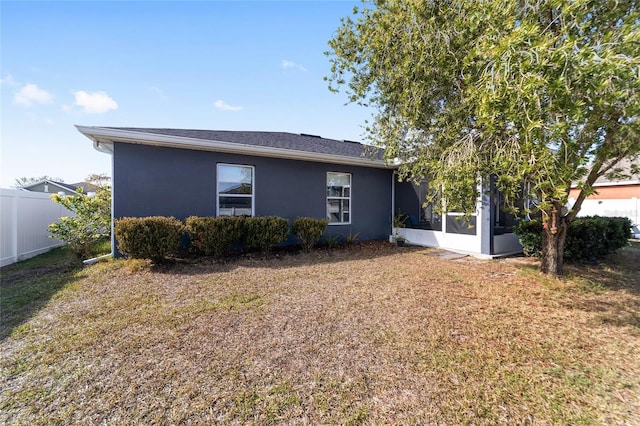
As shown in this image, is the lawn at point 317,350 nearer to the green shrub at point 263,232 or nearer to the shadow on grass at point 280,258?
the shadow on grass at point 280,258

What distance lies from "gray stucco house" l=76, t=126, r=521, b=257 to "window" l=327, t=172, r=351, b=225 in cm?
3

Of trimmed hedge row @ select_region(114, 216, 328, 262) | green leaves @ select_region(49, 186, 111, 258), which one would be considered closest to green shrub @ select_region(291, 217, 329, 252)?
trimmed hedge row @ select_region(114, 216, 328, 262)

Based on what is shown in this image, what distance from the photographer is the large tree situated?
2.72 m

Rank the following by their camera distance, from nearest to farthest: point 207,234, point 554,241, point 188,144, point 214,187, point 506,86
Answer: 1. point 506,86
2. point 554,241
3. point 207,234
4. point 188,144
5. point 214,187

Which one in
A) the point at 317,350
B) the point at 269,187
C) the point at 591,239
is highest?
the point at 269,187

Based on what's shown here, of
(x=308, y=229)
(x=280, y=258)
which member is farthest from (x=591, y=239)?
(x=280, y=258)

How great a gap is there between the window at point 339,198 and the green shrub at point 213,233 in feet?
11.4

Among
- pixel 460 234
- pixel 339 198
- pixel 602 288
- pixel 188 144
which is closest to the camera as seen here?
pixel 602 288

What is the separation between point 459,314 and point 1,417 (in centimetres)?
456

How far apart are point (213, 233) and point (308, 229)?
261 cm

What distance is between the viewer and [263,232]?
7094mm

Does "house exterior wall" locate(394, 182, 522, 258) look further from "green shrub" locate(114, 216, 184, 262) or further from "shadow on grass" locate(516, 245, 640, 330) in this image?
"green shrub" locate(114, 216, 184, 262)

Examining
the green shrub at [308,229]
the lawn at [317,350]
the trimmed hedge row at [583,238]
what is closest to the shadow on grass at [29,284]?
the lawn at [317,350]

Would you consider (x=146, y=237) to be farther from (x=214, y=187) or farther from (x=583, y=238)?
(x=583, y=238)
